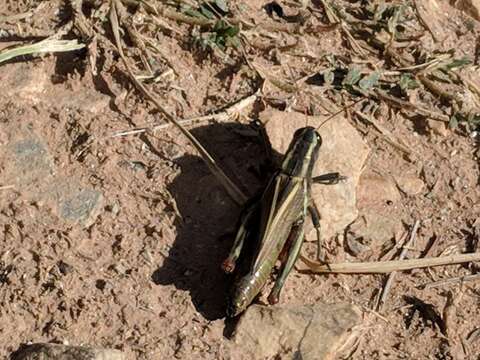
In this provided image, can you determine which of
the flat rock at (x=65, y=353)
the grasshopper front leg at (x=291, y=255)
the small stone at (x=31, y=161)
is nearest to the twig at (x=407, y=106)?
the grasshopper front leg at (x=291, y=255)

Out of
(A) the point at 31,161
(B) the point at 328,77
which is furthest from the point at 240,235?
(B) the point at 328,77

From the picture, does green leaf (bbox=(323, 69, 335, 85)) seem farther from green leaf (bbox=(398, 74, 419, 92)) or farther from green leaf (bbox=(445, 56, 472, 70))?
green leaf (bbox=(445, 56, 472, 70))

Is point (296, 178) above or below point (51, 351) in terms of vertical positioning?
above

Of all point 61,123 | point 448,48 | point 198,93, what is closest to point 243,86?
point 198,93

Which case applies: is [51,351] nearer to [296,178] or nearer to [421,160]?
[296,178]

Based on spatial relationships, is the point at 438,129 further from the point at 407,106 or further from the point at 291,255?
the point at 291,255

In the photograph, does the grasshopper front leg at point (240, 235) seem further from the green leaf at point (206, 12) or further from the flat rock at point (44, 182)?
the green leaf at point (206, 12)
